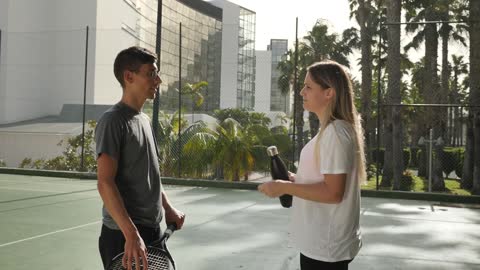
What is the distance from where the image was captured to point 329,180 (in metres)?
2.06

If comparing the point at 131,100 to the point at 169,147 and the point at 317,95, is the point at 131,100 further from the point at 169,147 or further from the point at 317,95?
the point at 169,147

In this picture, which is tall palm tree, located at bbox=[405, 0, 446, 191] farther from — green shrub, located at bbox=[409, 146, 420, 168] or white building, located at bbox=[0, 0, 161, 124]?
green shrub, located at bbox=[409, 146, 420, 168]

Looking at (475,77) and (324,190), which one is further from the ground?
(475,77)

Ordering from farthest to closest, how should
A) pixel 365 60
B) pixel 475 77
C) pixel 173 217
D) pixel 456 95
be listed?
pixel 365 60 < pixel 456 95 < pixel 475 77 < pixel 173 217

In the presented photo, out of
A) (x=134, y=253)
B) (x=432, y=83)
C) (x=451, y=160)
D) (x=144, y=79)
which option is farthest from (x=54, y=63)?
(x=134, y=253)

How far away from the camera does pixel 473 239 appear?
21.7 feet

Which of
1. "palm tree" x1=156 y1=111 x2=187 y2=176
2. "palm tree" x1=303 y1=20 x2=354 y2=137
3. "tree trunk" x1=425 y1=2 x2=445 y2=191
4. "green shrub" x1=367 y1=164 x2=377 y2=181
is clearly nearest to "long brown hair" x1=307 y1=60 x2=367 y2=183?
"palm tree" x1=156 y1=111 x2=187 y2=176

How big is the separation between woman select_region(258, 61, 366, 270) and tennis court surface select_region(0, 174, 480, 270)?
2.76m

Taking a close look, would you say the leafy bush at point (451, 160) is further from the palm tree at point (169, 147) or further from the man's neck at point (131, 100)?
the man's neck at point (131, 100)

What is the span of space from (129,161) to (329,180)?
0.87 meters

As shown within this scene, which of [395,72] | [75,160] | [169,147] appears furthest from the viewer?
[395,72]

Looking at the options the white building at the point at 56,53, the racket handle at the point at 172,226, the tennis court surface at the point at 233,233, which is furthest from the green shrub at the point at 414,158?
the racket handle at the point at 172,226

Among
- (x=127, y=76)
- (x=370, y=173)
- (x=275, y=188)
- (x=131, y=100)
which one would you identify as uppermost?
(x=127, y=76)

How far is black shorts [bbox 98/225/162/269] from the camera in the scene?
236 cm
